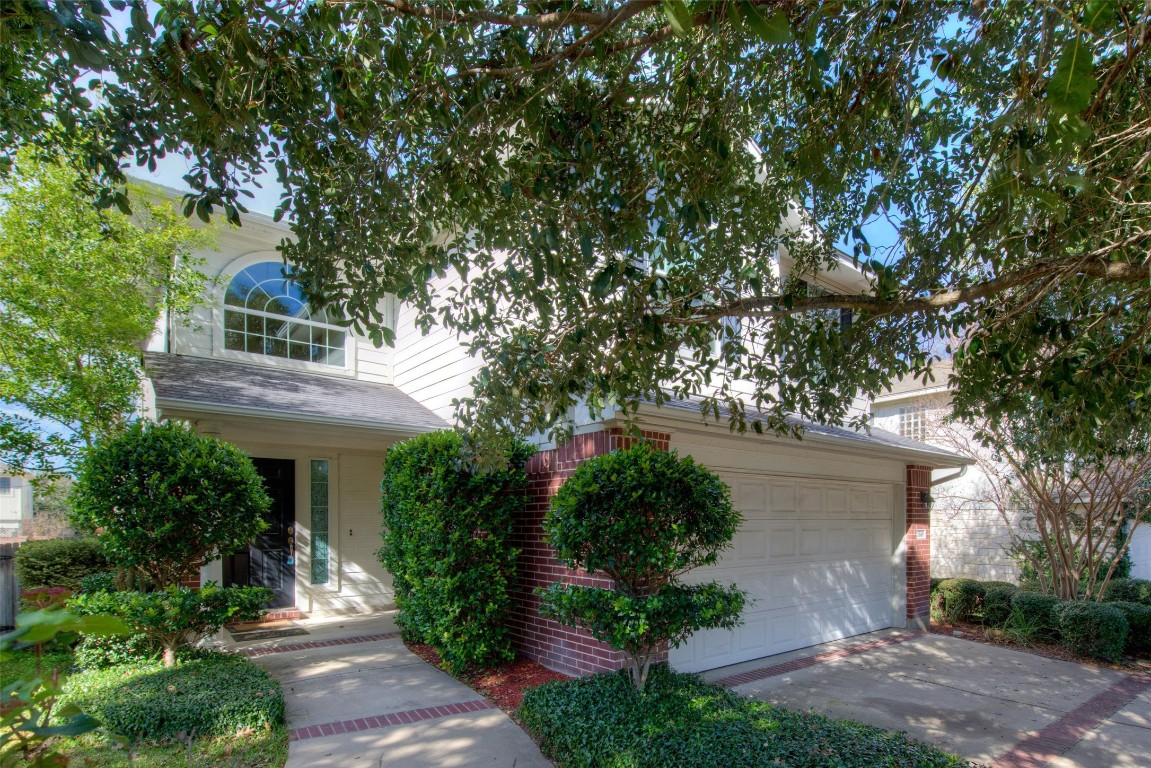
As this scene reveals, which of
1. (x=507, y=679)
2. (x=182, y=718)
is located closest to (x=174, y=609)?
(x=182, y=718)

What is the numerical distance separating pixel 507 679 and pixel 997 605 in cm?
838

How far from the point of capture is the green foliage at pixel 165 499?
612 centimetres

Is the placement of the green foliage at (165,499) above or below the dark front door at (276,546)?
above

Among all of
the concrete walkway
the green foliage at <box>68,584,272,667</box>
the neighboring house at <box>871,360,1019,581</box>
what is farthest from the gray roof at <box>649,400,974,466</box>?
the green foliage at <box>68,584,272,667</box>

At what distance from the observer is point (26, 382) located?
7.95 metres

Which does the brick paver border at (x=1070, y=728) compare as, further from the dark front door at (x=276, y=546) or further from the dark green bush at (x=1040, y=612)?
the dark front door at (x=276, y=546)

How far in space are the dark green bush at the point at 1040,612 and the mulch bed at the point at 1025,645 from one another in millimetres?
169

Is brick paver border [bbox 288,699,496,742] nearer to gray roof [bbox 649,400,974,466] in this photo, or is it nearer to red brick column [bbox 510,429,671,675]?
red brick column [bbox 510,429,671,675]

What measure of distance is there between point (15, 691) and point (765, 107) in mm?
5213

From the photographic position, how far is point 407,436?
9.24 meters

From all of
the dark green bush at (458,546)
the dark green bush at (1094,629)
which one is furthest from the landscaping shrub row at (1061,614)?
the dark green bush at (458,546)

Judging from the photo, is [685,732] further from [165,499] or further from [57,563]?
[57,563]

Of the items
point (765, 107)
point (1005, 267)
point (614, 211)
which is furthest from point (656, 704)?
point (765, 107)

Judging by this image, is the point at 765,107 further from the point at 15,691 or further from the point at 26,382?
the point at 26,382
